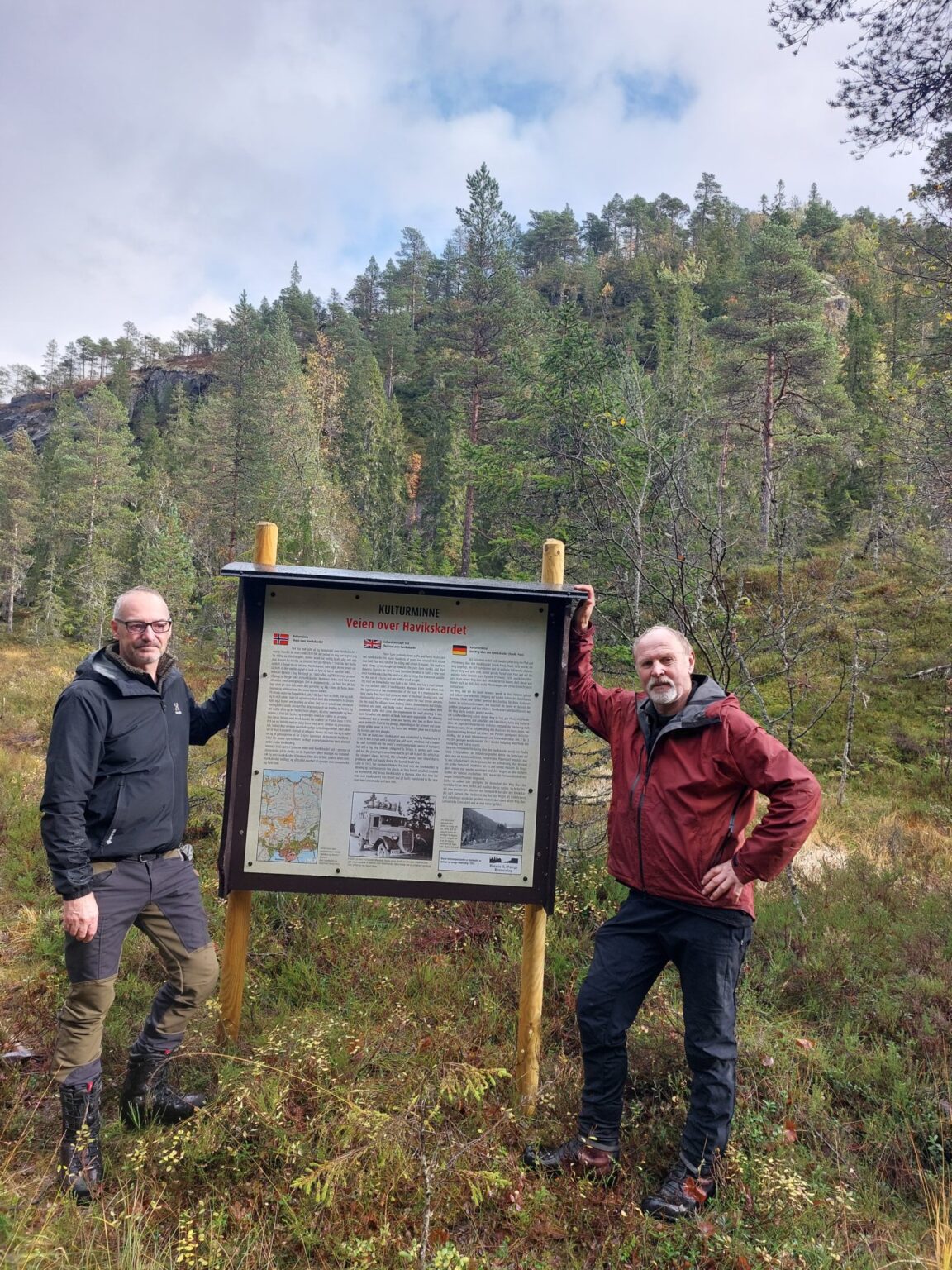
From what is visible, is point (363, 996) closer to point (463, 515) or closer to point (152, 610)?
point (152, 610)

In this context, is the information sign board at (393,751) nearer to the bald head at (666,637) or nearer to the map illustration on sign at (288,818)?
the map illustration on sign at (288,818)

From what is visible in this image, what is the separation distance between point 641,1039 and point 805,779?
1802mm

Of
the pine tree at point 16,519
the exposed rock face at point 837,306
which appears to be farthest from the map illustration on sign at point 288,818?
the exposed rock face at point 837,306

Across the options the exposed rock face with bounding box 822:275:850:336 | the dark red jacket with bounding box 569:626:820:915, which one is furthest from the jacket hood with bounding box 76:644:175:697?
the exposed rock face with bounding box 822:275:850:336

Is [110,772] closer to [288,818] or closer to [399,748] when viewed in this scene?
[288,818]

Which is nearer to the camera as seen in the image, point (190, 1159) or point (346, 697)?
point (190, 1159)

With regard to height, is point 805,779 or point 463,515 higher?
point 463,515

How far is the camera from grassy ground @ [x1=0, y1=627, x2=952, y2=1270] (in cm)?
252

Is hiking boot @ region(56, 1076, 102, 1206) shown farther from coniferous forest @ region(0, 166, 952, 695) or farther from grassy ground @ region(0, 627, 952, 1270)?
coniferous forest @ region(0, 166, 952, 695)

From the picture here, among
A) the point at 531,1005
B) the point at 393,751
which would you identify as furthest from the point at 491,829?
the point at 531,1005

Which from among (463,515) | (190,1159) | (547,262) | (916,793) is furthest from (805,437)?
(547,262)

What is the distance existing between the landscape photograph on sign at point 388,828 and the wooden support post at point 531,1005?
0.61 m

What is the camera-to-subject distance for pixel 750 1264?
2410 mm

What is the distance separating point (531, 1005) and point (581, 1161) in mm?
619
